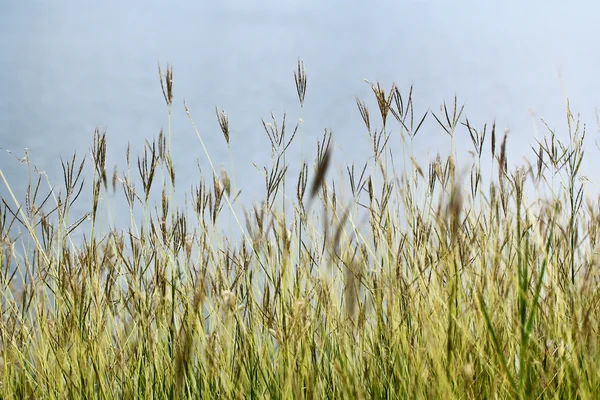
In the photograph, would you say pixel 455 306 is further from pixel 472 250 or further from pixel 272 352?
pixel 272 352

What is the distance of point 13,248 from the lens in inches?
93.0

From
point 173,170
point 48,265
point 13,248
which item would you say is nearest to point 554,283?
point 173,170

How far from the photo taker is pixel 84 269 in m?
1.99

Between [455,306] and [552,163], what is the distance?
1.00 metres

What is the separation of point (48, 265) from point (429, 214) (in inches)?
54.9

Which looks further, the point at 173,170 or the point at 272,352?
the point at 173,170

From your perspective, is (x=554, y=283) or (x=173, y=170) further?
(x=173, y=170)

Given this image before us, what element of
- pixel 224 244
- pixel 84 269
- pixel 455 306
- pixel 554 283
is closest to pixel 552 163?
pixel 554 283

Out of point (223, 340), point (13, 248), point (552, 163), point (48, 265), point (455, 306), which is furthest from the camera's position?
point (552, 163)

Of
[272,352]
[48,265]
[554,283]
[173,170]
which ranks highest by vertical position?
[173,170]

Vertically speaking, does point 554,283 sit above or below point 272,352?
above

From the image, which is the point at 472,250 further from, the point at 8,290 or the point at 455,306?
the point at 8,290

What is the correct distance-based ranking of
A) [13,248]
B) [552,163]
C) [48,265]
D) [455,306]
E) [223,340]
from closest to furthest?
[455,306] → [223,340] → [48,265] → [13,248] → [552,163]

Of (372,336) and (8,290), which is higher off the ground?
(8,290)
